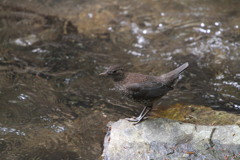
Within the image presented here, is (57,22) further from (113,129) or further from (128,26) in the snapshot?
(113,129)

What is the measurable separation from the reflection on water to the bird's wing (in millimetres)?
799

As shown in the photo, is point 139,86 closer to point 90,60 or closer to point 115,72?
point 115,72

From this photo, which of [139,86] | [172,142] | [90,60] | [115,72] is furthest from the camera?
[90,60]

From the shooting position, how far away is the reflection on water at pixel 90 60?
4723 mm

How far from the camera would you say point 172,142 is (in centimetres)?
372

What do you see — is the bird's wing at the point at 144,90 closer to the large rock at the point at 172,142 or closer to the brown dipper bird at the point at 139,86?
the brown dipper bird at the point at 139,86

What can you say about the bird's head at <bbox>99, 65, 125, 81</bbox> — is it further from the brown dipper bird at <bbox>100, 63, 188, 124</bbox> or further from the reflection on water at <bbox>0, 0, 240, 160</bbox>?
the reflection on water at <bbox>0, 0, 240, 160</bbox>

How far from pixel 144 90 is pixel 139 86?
0.08m

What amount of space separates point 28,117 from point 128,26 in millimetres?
4310

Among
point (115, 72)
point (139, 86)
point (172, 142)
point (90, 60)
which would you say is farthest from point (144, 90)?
point (90, 60)

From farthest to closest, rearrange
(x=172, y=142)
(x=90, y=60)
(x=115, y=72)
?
(x=90, y=60) < (x=115, y=72) < (x=172, y=142)

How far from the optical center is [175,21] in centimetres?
853

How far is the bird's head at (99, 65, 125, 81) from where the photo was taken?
4.38m

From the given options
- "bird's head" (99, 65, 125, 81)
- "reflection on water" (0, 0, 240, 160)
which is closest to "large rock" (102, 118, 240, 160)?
"reflection on water" (0, 0, 240, 160)
